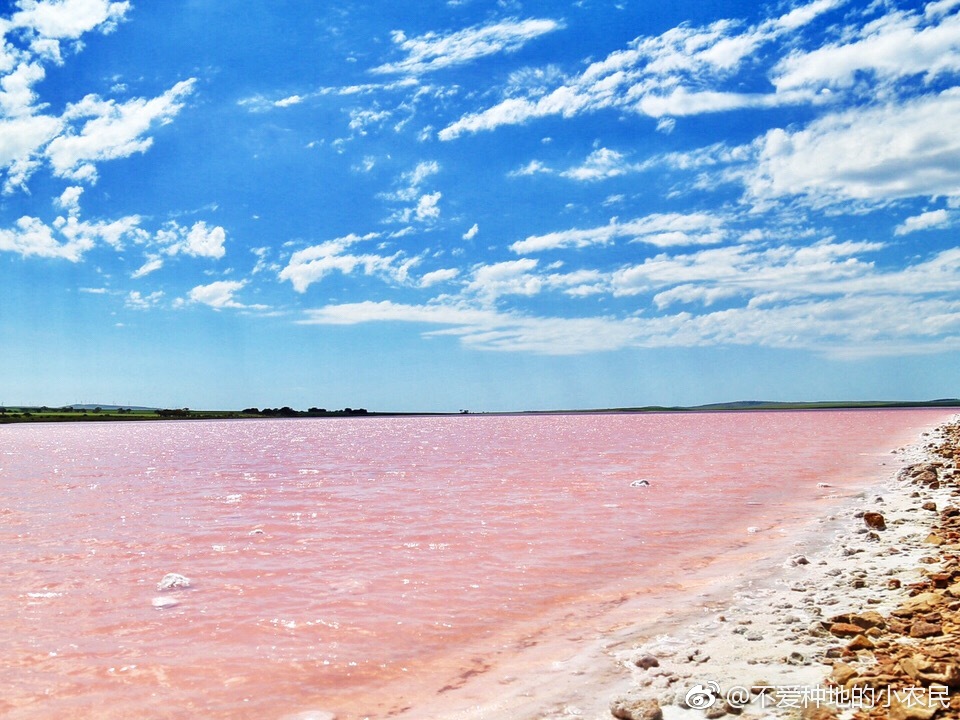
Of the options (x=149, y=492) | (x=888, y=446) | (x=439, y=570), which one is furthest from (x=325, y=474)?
(x=888, y=446)

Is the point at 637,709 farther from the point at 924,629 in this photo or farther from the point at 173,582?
the point at 173,582

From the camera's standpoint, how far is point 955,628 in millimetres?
6441

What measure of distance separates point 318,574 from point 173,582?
8.19 feet

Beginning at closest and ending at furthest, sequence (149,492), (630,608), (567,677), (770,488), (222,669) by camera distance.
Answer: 1. (567,677)
2. (222,669)
3. (630,608)
4. (770,488)
5. (149,492)

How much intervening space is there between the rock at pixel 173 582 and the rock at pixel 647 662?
8143 mm

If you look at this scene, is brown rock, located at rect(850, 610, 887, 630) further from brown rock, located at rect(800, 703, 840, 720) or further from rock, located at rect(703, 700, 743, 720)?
rock, located at rect(703, 700, 743, 720)

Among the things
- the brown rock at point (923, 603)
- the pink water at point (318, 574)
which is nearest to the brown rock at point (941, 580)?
the brown rock at point (923, 603)

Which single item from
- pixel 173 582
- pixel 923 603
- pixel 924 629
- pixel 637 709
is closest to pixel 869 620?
pixel 924 629

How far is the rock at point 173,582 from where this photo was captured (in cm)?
1155

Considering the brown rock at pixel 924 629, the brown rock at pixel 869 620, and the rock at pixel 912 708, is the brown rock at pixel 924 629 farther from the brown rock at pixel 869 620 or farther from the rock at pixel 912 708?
the rock at pixel 912 708

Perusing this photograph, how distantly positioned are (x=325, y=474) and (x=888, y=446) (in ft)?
116

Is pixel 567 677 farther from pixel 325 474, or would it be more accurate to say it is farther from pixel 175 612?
pixel 325 474

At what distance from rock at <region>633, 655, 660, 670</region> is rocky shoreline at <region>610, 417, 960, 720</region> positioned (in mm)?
12

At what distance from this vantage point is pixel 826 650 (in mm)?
6680
